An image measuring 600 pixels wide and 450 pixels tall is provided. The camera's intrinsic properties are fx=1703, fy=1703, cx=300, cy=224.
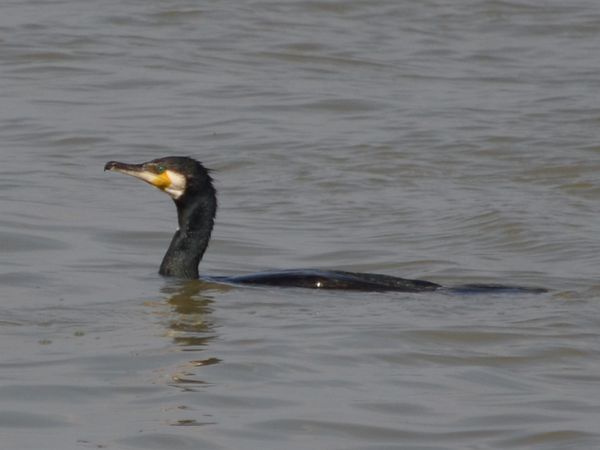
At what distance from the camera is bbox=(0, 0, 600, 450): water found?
24.4ft

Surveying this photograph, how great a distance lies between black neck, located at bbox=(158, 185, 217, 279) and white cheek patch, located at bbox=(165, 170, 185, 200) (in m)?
0.05

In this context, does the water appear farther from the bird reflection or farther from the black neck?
the black neck

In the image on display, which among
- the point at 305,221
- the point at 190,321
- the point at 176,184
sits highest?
the point at 176,184

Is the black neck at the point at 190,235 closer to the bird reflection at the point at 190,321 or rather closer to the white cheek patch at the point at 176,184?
the white cheek patch at the point at 176,184

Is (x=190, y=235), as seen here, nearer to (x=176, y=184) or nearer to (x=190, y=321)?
(x=176, y=184)

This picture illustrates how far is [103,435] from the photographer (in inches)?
272

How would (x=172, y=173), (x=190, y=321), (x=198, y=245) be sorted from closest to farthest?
(x=190, y=321) → (x=172, y=173) → (x=198, y=245)

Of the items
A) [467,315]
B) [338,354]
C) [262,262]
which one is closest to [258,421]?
[338,354]

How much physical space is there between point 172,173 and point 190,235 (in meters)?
0.43

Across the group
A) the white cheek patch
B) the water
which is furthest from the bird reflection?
the white cheek patch

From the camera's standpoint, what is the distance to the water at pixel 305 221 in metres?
7.45

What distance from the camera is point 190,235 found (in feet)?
35.8

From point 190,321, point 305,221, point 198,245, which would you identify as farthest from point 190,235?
point 305,221

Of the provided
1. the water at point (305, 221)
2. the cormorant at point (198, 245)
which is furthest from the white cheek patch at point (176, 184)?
the water at point (305, 221)
